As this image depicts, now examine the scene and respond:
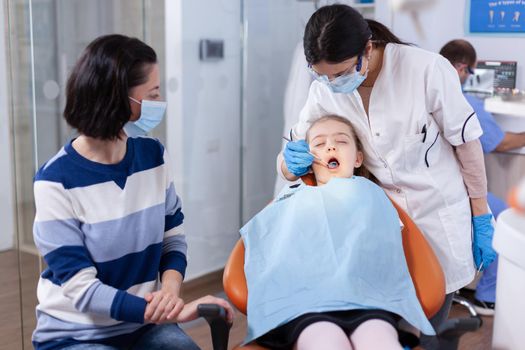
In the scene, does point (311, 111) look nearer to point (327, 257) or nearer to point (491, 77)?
point (327, 257)

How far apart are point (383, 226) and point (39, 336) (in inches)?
32.5

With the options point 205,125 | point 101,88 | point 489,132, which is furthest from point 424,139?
point 205,125

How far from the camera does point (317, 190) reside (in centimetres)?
179

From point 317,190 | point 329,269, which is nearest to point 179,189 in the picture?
point 317,190

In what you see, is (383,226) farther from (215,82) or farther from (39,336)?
(215,82)

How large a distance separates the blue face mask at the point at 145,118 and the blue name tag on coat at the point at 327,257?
0.42m

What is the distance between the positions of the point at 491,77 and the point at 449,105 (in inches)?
70.5

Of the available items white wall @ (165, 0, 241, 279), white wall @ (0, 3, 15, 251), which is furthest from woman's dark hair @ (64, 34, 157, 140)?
white wall @ (165, 0, 241, 279)

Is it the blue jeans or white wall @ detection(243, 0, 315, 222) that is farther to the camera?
white wall @ detection(243, 0, 315, 222)

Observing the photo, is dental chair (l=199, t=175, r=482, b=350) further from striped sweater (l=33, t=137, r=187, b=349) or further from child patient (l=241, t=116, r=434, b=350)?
striped sweater (l=33, t=137, r=187, b=349)

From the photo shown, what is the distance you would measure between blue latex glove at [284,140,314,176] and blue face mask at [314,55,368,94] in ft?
0.63

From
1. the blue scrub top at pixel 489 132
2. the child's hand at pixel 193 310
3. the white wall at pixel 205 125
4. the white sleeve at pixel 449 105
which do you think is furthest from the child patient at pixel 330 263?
the blue scrub top at pixel 489 132

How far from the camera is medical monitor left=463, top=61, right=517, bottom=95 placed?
10.7 ft

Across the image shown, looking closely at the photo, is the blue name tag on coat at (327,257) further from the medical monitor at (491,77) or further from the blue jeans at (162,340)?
the medical monitor at (491,77)
